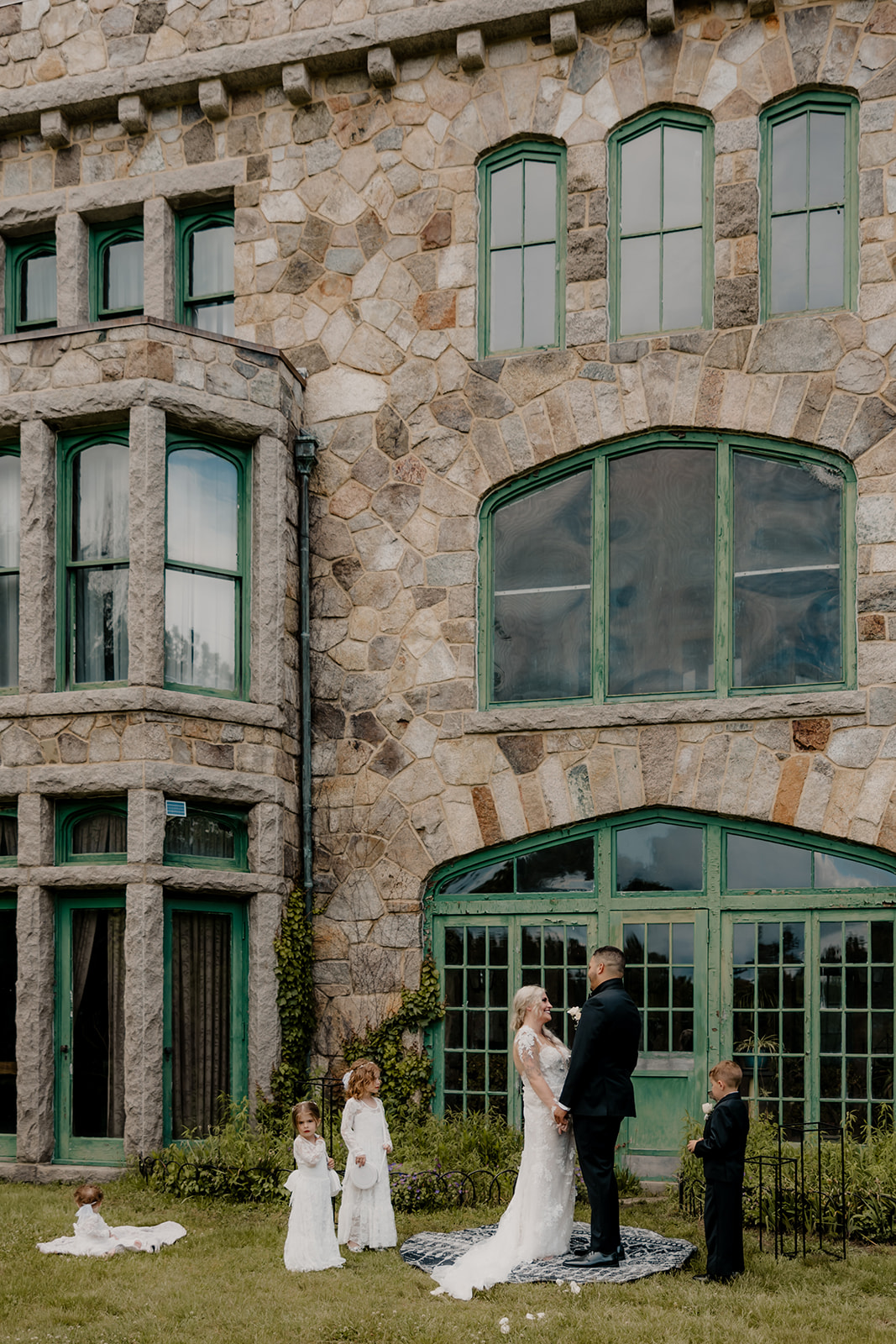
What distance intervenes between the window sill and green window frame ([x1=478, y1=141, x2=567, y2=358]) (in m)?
3.08

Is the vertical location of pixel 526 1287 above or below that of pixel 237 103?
below

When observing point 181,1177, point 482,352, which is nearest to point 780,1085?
point 181,1177

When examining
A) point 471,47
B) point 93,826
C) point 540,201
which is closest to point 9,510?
point 93,826

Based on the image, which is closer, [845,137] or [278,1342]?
[278,1342]

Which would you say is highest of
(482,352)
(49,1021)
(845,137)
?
(845,137)

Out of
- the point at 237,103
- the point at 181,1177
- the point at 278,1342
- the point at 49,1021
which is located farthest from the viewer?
the point at 237,103

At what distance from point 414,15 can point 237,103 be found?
1.84 metres

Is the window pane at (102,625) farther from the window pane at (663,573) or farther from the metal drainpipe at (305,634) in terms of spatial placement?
the window pane at (663,573)

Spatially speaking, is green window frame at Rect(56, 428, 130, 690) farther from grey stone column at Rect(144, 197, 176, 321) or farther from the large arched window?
the large arched window

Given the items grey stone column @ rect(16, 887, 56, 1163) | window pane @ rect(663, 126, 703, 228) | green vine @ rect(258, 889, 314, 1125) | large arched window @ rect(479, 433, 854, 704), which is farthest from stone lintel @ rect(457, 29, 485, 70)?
grey stone column @ rect(16, 887, 56, 1163)

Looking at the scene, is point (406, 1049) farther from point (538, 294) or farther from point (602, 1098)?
point (538, 294)

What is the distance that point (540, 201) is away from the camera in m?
12.5

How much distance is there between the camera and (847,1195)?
9.32 metres

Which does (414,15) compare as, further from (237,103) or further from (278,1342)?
(278,1342)
